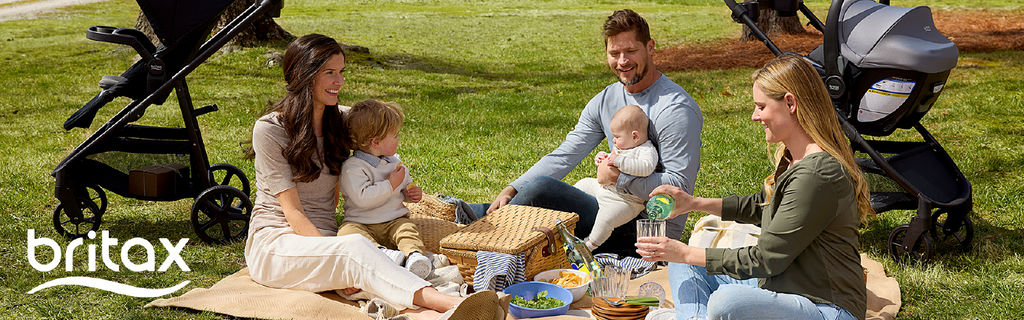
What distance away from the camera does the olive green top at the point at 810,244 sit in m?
2.67

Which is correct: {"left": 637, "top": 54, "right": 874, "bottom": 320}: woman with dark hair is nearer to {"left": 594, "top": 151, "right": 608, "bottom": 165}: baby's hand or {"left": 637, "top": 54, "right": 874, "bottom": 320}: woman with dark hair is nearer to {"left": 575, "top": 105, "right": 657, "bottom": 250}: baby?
{"left": 575, "top": 105, "right": 657, "bottom": 250}: baby

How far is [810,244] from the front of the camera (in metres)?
2.78

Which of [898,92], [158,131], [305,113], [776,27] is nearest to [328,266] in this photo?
[305,113]

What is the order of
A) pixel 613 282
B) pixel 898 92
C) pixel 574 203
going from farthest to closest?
pixel 574 203 < pixel 898 92 < pixel 613 282

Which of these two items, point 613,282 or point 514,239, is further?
point 514,239

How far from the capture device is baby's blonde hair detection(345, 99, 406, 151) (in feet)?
13.0

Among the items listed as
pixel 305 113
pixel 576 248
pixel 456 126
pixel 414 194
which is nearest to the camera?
pixel 305 113

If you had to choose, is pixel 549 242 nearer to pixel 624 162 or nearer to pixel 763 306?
pixel 624 162

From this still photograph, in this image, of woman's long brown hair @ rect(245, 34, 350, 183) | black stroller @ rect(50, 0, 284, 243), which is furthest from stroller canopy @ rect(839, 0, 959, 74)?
black stroller @ rect(50, 0, 284, 243)

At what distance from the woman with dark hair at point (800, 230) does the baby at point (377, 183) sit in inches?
62.6

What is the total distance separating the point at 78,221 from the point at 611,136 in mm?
3317

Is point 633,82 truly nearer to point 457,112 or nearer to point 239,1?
point 457,112

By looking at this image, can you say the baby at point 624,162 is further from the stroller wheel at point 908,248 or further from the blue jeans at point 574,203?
the stroller wheel at point 908,248

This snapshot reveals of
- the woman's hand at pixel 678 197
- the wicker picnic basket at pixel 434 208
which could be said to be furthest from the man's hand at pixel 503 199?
the woman's hand at pixel 678 197
